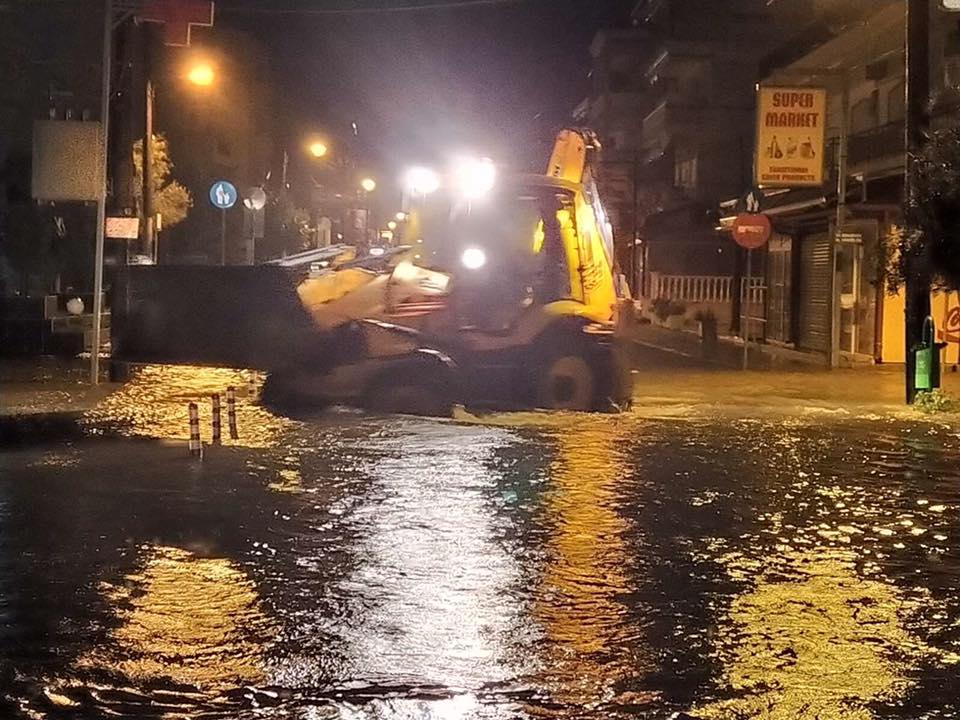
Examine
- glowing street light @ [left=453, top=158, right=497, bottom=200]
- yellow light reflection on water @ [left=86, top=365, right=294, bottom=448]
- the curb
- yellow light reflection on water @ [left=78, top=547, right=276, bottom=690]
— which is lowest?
yellow light reflection on water @ [left=78, top=547, right=276, bottom=690]

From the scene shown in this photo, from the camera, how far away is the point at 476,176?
1933 centimetres

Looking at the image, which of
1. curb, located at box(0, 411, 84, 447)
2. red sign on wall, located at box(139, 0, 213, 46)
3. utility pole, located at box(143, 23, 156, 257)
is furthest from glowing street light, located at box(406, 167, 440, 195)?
utility pole, located at box(143, 23, 156, 257)

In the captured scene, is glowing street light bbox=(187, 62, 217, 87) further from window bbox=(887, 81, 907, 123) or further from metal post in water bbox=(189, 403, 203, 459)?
metal post in water bbox=(189, 403, 203, 459)

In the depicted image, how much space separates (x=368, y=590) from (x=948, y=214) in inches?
506

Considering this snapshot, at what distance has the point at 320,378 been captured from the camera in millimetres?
19719

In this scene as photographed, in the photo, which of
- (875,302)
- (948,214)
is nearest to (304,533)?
(948,214)

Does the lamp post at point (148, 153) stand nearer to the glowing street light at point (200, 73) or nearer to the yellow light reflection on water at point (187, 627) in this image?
the glowing street light at point (200, 73)

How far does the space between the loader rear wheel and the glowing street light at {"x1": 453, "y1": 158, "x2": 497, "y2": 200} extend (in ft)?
8.13

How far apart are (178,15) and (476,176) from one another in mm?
5783

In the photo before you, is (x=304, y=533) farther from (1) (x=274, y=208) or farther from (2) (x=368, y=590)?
(1) (x=274, y=208)

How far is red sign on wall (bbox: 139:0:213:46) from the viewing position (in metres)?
21.6

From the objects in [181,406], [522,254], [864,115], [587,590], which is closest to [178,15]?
[181,406]

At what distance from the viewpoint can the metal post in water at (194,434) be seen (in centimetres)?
1419

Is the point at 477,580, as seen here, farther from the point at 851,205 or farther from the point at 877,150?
the point at 877,150
